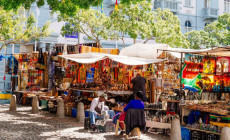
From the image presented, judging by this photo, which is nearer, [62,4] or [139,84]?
[139,84]

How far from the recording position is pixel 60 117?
47.6 ft

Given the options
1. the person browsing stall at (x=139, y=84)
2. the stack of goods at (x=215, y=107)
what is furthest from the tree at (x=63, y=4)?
the stack of goods at (x=215, y=107)

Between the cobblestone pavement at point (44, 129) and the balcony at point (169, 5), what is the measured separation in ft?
66.3

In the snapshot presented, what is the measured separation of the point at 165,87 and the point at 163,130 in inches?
93.6

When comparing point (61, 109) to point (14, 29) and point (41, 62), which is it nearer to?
point (41, 62)

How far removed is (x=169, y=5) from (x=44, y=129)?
77.2ft

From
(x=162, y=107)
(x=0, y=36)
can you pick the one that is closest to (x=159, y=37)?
(x=0, y=36)

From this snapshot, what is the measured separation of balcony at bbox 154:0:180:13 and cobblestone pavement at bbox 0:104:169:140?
66.3 ft

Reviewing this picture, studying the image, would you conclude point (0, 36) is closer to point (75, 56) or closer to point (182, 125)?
point (75, 56)

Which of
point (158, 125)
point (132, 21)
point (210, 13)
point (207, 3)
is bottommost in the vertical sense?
point (158, 125)

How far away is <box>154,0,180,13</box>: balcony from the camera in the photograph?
31812 millimetres

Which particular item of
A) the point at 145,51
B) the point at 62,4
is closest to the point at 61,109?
the point at 145,51

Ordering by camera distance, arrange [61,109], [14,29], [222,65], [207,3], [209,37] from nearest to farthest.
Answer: [222,65] < [61,109] < [14,29] < [209,37] < [207,3]

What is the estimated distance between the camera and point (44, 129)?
11.4 meters
